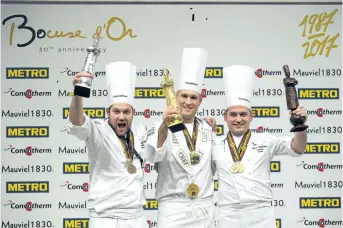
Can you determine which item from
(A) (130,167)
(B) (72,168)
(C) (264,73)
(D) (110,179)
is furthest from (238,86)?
(B) (72,168)

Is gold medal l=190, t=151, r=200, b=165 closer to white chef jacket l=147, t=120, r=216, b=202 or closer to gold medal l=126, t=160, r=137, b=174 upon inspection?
white chef jacket l=147, t=120, r=216, b=202

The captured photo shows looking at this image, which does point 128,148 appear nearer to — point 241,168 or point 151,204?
point 241,168

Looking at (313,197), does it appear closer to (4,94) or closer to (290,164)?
(290,164)

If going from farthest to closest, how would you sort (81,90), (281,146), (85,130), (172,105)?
(281,146) < (85,130) < (172,105) < (81,90)

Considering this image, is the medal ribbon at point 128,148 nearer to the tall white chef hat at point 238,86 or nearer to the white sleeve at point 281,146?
the tall white chef hat at point 238,86

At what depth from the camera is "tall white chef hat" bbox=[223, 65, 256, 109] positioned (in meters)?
4.53

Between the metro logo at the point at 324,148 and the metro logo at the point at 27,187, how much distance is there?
7.56ft

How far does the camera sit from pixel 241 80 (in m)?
4.61

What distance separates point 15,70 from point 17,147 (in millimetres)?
666

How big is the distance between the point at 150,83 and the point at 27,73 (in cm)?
107

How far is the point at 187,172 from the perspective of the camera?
434cm

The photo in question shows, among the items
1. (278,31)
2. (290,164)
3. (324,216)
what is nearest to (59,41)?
(278,31)

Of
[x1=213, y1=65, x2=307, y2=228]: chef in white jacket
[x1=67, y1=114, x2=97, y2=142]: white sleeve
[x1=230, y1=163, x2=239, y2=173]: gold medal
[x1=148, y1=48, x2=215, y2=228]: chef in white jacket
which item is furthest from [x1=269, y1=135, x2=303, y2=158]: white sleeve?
[x1=67, y1=114, x2=97, y2=142]: white sleeve

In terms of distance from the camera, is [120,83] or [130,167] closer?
[130,167]
